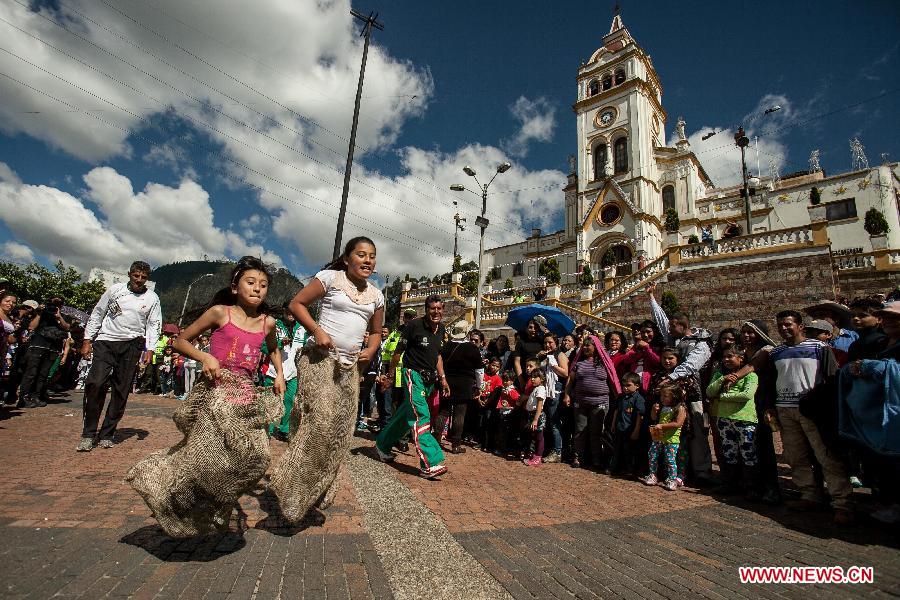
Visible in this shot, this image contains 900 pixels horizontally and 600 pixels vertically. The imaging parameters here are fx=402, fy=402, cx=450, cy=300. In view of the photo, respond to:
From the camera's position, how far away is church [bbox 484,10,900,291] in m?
24.6

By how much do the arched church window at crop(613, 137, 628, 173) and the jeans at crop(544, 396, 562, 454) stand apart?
2845 cm

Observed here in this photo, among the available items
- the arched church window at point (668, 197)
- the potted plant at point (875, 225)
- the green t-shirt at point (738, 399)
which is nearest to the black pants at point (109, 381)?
the green t-shirt at point (738, 399)

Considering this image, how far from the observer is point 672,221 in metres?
27.7

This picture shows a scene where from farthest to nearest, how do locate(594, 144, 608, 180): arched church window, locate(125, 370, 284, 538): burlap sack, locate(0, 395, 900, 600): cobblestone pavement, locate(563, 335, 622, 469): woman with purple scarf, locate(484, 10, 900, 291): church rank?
locate(594, 144, 608, 180): arched church window → locate(484, 10, 900, 291): church → locate(563, 335, 622, 469): woman with purple scarf → locate(125, 370, 284, 538): burlap sack → locate(0, 395, 900, 600): cobblestone pavement

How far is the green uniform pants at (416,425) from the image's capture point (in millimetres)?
4496

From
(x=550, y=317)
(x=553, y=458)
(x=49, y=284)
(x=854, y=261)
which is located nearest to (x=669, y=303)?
(x=854, y=261)

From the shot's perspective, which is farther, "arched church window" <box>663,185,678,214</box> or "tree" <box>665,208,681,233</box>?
"arched church window" <box>663,185,678,214</box>

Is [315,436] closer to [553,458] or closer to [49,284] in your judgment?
[553,458]

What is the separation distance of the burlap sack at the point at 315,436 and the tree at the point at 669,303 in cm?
1496

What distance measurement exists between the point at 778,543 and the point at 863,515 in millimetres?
1417

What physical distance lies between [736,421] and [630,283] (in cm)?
1341

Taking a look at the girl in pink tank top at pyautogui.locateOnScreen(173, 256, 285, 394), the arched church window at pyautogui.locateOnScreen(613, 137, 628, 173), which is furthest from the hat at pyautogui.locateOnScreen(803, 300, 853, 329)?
the arched church window at pyautogui.locateOnScreen(613, 137, 628, 173)

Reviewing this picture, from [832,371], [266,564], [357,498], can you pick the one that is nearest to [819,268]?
[832,371]

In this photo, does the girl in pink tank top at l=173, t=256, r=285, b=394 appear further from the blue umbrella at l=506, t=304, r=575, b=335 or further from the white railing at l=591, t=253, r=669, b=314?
the white railing at l=591, t=253, r=669, b=314
